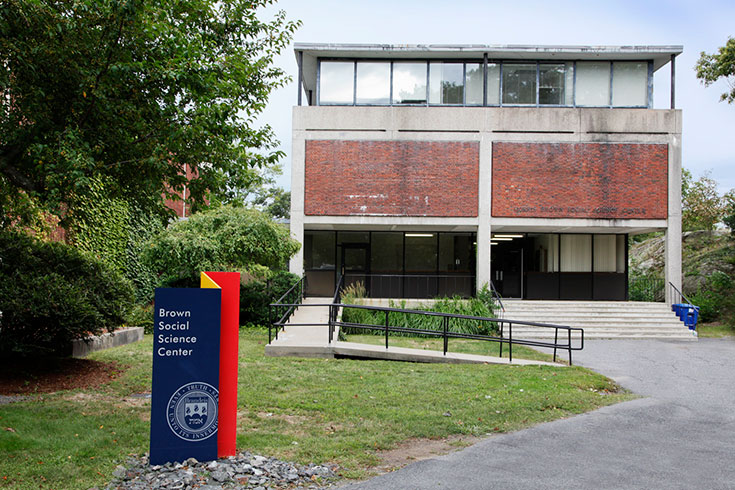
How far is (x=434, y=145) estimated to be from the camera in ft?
69.5

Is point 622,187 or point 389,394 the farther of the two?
point 622,187

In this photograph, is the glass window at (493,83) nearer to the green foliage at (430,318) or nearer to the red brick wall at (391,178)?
the red brick wall at (391,178)

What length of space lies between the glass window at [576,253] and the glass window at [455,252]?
397cm

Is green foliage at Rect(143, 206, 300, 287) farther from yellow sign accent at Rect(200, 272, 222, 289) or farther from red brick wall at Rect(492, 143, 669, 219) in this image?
yellow sign accent at Rect(200, 272, 222, 289)

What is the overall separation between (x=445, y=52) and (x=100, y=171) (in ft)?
54.7

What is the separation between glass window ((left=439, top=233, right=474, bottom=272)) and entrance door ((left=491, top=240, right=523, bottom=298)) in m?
1.26

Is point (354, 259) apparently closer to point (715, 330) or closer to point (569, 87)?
point (569, 87)

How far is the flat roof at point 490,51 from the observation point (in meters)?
21.3

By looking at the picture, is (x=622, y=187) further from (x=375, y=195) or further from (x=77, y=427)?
(x=77, y=427)

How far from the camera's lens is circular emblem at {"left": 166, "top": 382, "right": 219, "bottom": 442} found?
515 centimetres

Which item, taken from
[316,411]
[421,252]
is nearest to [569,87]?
[421,252]

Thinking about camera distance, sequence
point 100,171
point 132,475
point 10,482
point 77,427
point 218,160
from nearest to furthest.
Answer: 1. point 10,482
2. point 132,475
3. point 77,427
4. point 100,171
5. point 218,160

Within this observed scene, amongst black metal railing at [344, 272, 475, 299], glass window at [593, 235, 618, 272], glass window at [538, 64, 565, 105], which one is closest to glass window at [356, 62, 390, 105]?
glass window at [538, 64, 565, 105]

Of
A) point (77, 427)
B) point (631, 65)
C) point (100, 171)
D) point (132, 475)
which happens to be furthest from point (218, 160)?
point (631, 65)
